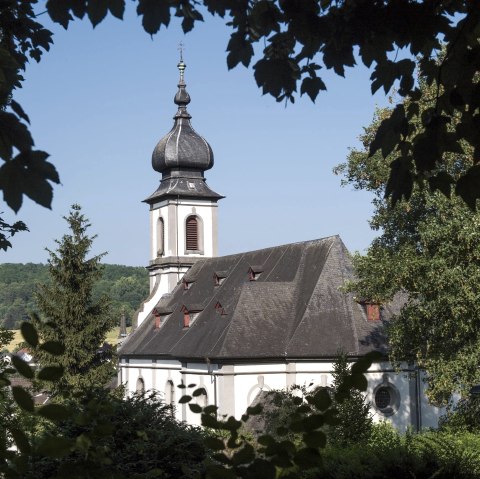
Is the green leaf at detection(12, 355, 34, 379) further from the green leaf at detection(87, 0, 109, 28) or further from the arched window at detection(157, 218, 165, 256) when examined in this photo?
the arched window at detection(157, 218, 165, 256)

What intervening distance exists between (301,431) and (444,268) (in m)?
20.8

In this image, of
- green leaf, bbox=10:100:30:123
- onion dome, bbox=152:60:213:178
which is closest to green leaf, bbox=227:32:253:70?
green leaf, bbox=10:100:30:123

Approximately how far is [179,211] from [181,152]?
3.39m

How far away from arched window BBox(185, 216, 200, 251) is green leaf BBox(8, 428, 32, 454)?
47.1 metres

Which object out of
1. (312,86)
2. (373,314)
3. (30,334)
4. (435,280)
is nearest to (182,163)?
(373,314)

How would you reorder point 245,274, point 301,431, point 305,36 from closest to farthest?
point 301,431 → point 305,36 → point 245,274

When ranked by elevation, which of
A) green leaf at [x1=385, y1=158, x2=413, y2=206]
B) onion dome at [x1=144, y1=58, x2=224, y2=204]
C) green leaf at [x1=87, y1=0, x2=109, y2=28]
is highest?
onion dome at [x1=144, y1=58, x2=224, y2=204]

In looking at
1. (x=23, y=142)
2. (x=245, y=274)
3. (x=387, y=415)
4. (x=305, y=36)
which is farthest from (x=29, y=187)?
(x=245, y=274)

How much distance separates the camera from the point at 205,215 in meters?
51.2

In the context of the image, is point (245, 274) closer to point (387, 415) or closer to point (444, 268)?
point (387, 415)

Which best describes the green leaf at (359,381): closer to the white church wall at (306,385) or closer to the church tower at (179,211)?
the white church wall at (306,385)

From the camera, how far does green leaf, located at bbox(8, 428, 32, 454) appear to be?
3644mm

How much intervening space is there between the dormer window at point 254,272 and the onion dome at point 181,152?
11744 millimetres

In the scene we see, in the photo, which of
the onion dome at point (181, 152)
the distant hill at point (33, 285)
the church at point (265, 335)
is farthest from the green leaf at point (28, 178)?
the distant hill at point (33, 285)
